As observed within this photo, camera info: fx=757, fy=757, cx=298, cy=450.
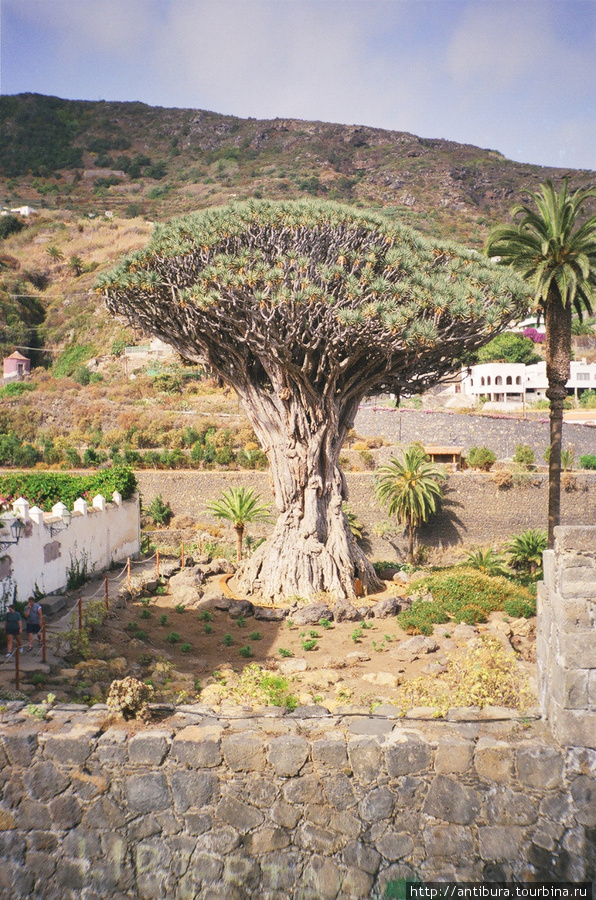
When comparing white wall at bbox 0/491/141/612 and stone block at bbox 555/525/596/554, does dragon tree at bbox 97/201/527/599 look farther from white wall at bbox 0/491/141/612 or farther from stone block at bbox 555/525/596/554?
stone block at bbox 555/525/596/554

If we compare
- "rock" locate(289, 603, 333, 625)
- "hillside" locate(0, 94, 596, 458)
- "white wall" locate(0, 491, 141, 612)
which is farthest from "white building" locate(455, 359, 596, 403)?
"rock" locate(289, 603, 333, 625)

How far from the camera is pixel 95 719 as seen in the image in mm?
5699

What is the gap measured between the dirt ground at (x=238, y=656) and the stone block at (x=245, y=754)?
2.84 m

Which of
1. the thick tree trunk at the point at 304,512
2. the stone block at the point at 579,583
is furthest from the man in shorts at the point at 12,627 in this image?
the thick tree trunk at the point at 304,512

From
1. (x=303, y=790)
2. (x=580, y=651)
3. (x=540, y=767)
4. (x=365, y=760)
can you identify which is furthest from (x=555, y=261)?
(x=303, y=790)

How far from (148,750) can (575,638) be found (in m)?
3.05

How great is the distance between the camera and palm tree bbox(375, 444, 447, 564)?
27.2 metres

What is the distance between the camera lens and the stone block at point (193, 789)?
527 cm

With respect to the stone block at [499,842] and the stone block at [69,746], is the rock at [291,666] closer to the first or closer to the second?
the stone block at [69,746]

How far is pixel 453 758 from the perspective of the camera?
5.13m

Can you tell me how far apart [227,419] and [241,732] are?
109ft

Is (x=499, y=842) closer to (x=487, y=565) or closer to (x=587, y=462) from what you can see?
(x=487, y=565)

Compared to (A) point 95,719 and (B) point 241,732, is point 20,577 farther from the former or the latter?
(B) point 241,732

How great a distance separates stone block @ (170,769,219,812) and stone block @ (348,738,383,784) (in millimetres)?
970
